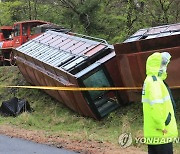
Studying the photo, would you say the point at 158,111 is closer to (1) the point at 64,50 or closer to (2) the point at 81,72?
(2) the point at 81,72

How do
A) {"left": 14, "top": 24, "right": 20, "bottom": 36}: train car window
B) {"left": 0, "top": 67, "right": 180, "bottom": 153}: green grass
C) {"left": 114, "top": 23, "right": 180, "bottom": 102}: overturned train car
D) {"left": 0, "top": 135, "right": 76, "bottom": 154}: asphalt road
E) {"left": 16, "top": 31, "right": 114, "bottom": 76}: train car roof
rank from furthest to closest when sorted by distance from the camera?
{"left": 14, "top": 24, "right": 20, "bottom": 36}: train car window → {"left": 16, "top": 31, "right": 114, "bottom": 76}: train car roof → {"left": 0, "top": 67, "right": 180, "bottom": 153}: green grass → {"left": 114, "top": 23, "right": 180, "bottom": 102}: overturned train car → {"left": 0, "top": 135, "right": 76, "bottom": 154}: asphalt road

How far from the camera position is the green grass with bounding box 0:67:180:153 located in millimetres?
10359

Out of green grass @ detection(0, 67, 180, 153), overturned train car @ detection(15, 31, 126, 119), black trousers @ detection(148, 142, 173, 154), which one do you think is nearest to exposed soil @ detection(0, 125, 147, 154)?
green grass @ detection(0, 67, 180, 153)

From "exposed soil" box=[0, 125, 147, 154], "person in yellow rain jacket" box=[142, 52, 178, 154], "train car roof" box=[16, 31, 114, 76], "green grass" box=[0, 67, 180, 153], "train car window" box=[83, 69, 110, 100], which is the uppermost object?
"person in yellow rain jacket" box=[142, 52, 178, 154]

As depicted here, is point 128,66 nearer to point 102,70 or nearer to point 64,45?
point 102,70

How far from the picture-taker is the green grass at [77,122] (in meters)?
10.4

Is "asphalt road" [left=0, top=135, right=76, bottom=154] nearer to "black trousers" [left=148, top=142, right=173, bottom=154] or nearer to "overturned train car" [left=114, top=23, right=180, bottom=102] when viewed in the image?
"black trousers" [left=148, top=142, right=173, bottom=154]

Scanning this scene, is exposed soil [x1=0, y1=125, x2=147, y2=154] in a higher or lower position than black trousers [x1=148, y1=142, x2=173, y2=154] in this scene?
lower

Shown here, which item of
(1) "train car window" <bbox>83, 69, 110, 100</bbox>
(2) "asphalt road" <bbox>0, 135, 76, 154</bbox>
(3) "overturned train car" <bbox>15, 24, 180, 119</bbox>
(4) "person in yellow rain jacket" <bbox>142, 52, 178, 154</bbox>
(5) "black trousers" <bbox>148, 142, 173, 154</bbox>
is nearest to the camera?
(4) "person in yellow rain jacket" <bbox>142, 52, 178, 154</bbox>

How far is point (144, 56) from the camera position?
1071 centimetres

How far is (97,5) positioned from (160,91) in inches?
825

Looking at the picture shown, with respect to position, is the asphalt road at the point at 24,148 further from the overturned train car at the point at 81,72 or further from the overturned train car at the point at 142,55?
the overturned train car at the point at 142,55

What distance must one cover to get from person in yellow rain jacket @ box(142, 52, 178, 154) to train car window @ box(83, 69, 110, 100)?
6921 millimetres

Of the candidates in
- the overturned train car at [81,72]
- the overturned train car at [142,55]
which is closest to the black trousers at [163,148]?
the overturned train car at [142,55]
